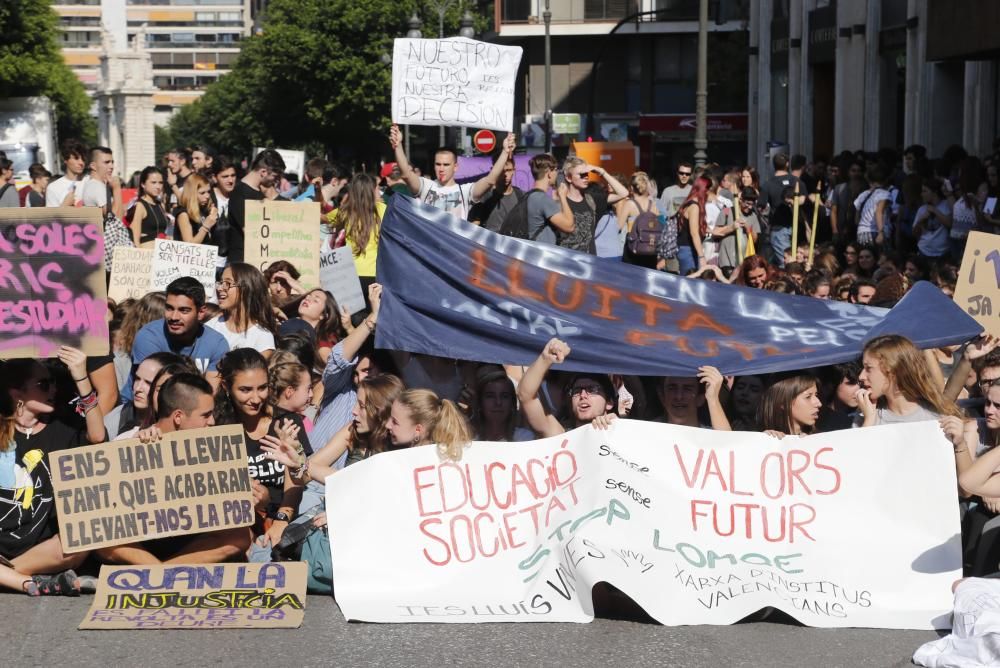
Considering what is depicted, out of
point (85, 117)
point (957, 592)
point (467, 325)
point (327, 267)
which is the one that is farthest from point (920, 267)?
point (85, 117)

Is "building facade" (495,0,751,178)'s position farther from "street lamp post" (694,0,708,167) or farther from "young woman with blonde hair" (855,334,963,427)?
"young woman with blonde hair" (855,334,963,427)

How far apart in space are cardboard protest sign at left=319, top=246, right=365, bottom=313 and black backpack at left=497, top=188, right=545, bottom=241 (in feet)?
3.51

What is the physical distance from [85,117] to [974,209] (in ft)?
270

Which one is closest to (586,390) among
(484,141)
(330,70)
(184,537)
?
(184,537)

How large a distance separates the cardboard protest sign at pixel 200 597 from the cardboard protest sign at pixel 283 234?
473 centimetres

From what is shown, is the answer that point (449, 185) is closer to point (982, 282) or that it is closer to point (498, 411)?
point (498, 411)

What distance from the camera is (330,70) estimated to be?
6009cm

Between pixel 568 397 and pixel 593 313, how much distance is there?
49 centimetres

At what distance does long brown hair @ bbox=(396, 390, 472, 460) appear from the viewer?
23.0 ft

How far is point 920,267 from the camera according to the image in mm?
12258

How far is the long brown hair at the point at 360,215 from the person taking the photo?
11.3 meters

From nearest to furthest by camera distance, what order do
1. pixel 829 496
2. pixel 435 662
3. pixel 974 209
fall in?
pixel 435 662, pixel 829 496, pixel 974 209

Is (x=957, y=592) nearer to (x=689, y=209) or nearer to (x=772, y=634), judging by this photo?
(x=772, y=634)

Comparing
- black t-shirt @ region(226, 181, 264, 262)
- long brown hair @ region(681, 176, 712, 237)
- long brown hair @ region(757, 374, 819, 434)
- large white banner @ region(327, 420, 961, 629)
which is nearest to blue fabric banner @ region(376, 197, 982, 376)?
long brown hair @ region(757, 374, 819, 434)
